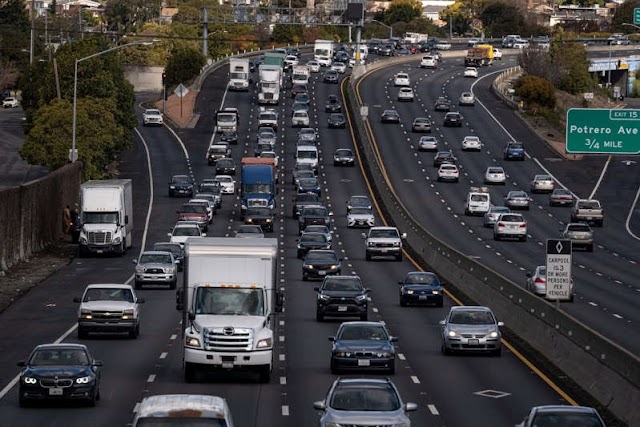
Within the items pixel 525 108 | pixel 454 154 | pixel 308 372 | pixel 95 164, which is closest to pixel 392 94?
pixel 525 108

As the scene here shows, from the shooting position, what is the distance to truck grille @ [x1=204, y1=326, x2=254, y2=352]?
34094 mm

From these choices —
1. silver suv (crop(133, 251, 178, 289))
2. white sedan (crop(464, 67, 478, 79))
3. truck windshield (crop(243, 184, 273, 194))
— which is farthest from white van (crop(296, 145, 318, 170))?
white sedan (crop(464, 67, 478, 79))

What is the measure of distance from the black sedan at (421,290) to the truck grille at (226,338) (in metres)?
19.7

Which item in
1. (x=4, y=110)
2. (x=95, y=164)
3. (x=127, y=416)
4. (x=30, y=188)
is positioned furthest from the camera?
(x=4, y=110)

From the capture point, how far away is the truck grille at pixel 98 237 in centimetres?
6994

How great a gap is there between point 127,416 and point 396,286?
31.6m

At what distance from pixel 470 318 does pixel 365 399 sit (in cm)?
1506

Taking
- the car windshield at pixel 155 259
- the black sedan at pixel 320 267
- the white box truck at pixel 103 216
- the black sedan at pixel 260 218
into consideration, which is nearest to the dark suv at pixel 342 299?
the car windshield at pixel 155 259

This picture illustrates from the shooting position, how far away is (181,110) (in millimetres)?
140500

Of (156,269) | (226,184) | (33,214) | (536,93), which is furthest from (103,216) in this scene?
(536,93)

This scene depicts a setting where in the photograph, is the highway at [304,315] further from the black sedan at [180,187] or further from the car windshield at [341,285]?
the car windshield at [341,285]

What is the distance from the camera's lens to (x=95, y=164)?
96875 mm

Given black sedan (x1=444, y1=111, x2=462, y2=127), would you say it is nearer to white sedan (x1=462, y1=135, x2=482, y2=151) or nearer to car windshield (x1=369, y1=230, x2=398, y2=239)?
white sedan (x1=462, y1=135, x2=482, y2=151)

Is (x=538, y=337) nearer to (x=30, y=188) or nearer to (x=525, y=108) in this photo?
(x=30, y=188)
